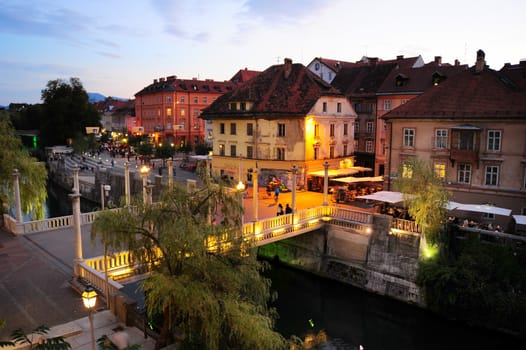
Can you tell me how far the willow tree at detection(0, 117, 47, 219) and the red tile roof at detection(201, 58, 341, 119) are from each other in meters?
20.0

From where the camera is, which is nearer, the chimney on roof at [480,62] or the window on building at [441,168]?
the window on building at [441,168]

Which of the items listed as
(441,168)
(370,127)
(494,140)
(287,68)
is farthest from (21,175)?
(370,127)

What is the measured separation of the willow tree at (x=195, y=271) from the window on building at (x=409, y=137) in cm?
2326

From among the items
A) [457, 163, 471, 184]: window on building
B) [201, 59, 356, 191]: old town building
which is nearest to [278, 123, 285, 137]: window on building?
[201, 59, 356, 191]: old town building

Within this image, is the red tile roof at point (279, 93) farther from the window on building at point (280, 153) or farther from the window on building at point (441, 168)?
the window on building at point (441, 168)

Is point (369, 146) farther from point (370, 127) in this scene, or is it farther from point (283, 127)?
point (283, 127)

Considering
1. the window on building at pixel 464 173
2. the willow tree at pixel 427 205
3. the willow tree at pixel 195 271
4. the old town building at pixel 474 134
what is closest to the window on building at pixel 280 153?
the old town building at pixel 474 134

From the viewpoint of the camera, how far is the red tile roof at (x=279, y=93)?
40.3 meters

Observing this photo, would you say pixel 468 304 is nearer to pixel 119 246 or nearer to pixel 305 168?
pixel 119 246

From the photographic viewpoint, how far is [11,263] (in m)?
18.4

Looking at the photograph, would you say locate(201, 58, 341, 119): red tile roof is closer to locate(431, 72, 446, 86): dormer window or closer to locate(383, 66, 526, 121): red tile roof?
locate(383, 66, 526, 121): red tile roof

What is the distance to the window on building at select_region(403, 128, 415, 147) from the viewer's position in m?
32.8

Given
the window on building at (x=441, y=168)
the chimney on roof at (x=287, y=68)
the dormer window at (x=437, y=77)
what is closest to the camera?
the window on building at (x=441, y=168)

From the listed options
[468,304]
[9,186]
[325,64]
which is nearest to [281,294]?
[468,304]
